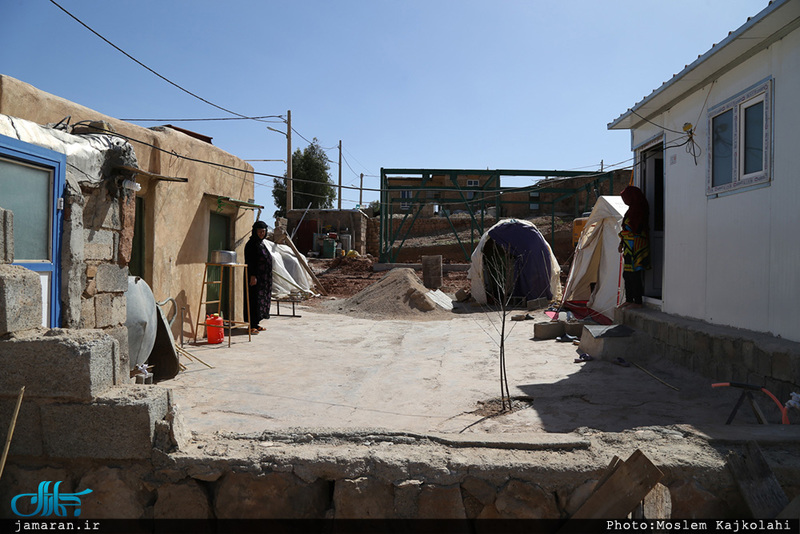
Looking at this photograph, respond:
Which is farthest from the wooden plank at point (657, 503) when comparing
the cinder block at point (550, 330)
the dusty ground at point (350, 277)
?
the dusty ground at point (350, 277)

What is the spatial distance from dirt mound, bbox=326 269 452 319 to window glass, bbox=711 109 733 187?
7.10 m

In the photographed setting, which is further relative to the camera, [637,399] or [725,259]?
[725,259]

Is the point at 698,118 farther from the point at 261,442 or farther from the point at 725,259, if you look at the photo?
the point at 261,442

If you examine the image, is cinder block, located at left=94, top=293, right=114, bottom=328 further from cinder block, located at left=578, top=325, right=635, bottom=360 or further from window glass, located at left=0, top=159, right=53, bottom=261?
cinder block, located at left=578, top=325, right=635, bottom=360

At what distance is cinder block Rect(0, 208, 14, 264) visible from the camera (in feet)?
10.7

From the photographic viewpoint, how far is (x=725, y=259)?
224 inches

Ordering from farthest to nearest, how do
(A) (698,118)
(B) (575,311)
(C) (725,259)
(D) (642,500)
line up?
(B) (575,311)
(A) (698,118)
(C) (725,259)
(D) (642,500)

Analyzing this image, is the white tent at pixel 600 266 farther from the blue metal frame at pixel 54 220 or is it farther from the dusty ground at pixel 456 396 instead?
the blue metal frame at pixel 54 220

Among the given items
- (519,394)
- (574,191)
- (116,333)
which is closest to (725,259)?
(519,394)

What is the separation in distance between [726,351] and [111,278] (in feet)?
18.4

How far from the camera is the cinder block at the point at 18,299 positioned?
3174 mm

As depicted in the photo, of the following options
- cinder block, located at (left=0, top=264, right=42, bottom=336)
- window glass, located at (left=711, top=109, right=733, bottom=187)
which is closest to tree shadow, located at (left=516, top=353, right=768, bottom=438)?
window glass, located at (left=711, top=109, right=733, bottom=187)

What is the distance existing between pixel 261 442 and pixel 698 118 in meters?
5.84

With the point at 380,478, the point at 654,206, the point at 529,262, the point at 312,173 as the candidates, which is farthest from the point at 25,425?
the point at 312,173
